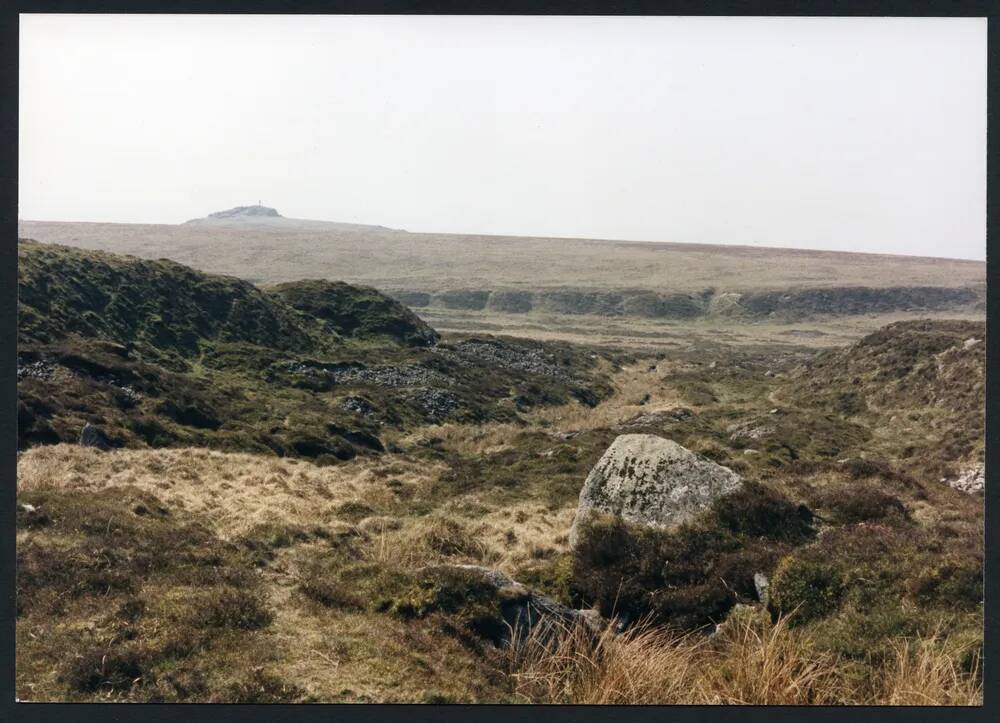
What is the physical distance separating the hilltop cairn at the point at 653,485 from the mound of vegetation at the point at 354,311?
42.5 metres

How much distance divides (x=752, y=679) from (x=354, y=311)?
2169 inches

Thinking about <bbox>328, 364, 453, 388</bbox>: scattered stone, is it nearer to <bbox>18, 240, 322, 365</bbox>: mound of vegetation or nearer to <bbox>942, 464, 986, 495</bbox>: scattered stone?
<bbox>18, 240, 322, 365</bbox>: mound of vegetation

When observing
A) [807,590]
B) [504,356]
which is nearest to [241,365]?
[504,356]

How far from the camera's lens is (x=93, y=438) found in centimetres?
2089

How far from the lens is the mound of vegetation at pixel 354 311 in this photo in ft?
186

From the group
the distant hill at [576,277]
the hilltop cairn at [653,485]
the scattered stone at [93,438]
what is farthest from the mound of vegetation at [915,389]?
the distant hill at [576,277]

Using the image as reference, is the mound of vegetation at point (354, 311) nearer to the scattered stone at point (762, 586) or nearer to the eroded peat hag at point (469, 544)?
the eroded peat hag at point (469, 544)

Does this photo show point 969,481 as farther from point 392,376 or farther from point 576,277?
point 576,277

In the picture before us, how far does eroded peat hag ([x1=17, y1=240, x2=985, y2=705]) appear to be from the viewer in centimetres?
693

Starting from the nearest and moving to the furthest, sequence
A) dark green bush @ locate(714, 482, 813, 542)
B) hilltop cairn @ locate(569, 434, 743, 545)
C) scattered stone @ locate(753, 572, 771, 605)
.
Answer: scattered stone @ locate(753, 572, 771, 605)
dark green bush @ locate(714, 482, 813, 542)
hilltop cairn @ locate(569, 434, 743, 545)

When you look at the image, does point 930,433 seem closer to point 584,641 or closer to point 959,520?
point 959,520

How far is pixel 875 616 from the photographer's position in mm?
8414

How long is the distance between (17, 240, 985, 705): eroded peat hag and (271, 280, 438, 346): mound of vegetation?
18.7 m

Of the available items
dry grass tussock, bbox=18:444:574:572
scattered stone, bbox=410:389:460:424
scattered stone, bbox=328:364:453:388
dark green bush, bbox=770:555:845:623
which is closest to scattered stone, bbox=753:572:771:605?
dark green bush, bbox=770:555:845:623
